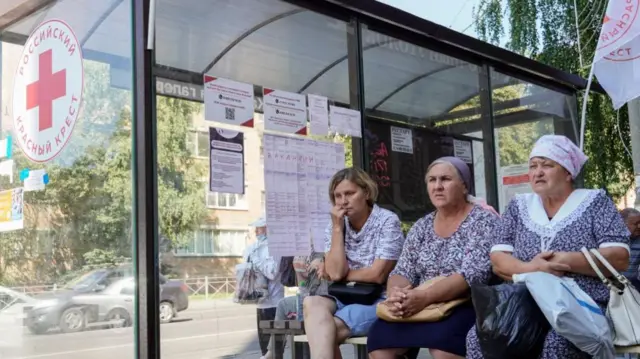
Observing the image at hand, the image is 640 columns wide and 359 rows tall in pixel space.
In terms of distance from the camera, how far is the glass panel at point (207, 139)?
14.1 feet

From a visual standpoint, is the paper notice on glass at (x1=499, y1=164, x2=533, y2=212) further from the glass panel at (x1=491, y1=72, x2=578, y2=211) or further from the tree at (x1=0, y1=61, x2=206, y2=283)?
the tree at (x1=0, y1=61, x2=206, y2=283)

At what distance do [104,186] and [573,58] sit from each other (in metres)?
8.09

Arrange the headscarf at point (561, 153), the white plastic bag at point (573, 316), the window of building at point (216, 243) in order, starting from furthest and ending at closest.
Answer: the window of building at point (216, 243), the headscarf at point (561, 153), the white plastic bag at point (573, 316)

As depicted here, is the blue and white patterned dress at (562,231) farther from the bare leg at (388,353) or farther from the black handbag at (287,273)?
the black handbag at (287,273)

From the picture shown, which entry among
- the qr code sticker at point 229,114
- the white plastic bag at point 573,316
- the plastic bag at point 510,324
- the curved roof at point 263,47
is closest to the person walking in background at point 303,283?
the qr code sticker at point 229,114

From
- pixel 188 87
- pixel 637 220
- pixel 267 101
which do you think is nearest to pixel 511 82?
pixel 637 220

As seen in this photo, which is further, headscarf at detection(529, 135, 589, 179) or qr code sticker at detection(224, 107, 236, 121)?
qr code sticker at detection(224, 107, 236, 121)

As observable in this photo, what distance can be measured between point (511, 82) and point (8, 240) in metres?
4.85

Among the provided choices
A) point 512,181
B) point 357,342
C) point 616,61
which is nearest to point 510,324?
point 357,342

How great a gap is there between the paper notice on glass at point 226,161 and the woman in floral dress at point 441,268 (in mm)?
1245

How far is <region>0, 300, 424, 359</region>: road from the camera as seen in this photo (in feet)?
13.5

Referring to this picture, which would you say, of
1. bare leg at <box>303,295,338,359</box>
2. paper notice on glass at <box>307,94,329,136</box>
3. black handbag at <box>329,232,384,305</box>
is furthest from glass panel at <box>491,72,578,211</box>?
bare leg at <box>303,295,338,359</box>

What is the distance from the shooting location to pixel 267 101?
4770mm

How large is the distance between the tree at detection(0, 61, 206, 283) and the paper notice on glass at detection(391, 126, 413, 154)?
210 cm
